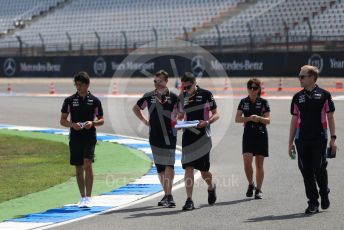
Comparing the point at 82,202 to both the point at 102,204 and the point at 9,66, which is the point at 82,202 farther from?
the point at 9,66

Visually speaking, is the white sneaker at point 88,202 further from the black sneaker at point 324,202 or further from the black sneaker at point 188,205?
the black sneaker at point 324,202

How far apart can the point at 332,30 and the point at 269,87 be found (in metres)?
5.51

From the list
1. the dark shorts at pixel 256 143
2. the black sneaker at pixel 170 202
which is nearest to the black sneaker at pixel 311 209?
the dark shorts at pixel 256 143

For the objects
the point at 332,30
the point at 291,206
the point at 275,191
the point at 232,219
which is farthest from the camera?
the point at 332,30

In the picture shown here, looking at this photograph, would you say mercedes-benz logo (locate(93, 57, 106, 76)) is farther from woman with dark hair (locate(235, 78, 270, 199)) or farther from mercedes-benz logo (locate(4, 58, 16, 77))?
woman with dark hair (locate(235, 78, 270, 199))

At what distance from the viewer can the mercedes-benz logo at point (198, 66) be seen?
39.7 metres

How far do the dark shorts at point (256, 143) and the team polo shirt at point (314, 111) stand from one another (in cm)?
123

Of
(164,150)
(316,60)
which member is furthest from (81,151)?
(316,60)

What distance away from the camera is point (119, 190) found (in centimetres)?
1177

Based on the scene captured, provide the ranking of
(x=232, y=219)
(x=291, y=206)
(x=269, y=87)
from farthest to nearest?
1. (x=269, y=87)
2. (x=291, y=206)
3. (x=232, y=219)

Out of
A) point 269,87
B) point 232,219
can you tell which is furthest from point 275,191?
point 269,87

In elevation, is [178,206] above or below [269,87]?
below

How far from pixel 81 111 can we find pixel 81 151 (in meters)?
0.51

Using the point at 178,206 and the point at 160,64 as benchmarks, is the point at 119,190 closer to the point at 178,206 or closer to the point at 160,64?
the point at 178,206
